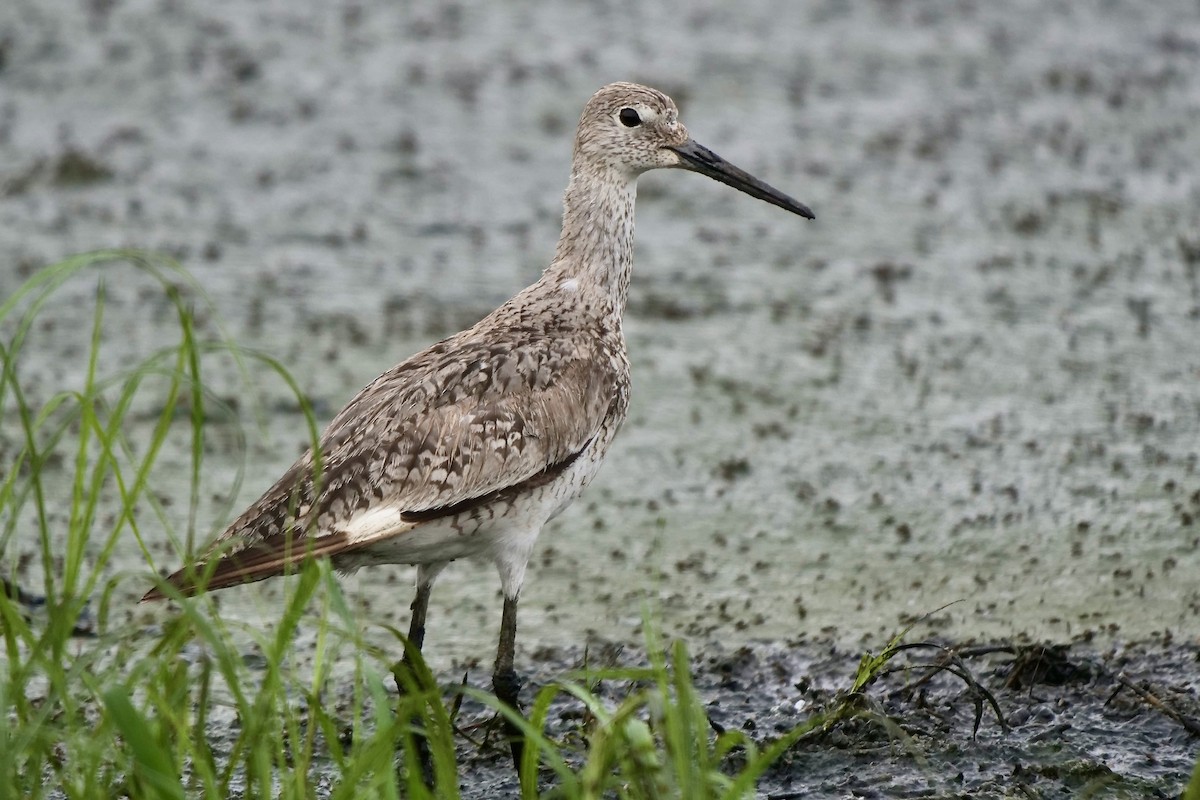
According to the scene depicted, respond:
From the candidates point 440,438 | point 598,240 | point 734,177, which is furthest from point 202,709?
point 734,177

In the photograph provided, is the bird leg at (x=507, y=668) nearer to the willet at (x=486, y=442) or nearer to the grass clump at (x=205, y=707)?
the willet at (x=486, y=442)

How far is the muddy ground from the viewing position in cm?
593

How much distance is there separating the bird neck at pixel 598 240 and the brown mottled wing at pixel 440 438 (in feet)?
0.81

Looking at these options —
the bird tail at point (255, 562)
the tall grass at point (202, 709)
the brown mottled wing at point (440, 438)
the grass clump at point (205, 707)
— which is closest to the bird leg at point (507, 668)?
the grass clump at point (205, 707)

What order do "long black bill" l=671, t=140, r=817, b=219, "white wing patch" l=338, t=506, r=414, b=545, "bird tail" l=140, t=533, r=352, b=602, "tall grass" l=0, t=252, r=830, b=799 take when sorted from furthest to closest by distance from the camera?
"long black bill" l=671, t=140, r=817, b=219 < "white wing patch" l=338, t=506, r=414, b=545 < "bird tail" l=140, t=533, r=352, b=602 < "tall grass" l=0, t=252, r=830, b=799

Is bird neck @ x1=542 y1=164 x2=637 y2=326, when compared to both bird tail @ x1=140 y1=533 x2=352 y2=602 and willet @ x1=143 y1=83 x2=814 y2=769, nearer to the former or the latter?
willet @ x1=143 y1=83 x2=814 y2=769

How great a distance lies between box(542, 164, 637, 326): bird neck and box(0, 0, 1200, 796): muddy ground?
2.97ft

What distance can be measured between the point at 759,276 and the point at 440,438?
4419mm

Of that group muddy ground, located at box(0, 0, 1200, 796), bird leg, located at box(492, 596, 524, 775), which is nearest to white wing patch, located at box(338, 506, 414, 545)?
muddy ground, located at box(0, 0, 1200, 796)

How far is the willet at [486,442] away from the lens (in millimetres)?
4520

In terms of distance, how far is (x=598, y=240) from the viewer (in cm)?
525

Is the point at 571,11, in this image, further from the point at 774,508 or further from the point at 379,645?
the point at 379,645

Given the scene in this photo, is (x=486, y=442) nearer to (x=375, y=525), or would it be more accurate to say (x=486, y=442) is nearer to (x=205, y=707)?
(x=375, y=525)

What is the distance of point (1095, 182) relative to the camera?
9.80 meters
